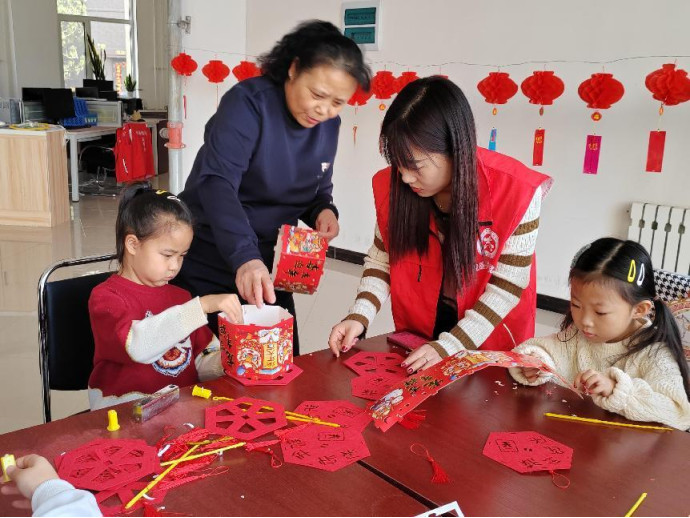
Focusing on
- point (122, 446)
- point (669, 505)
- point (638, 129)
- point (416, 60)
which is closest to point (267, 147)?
point (122, 446)

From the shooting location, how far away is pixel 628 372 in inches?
48.8

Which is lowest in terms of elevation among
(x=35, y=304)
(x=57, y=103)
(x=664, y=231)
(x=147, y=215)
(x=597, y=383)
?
(x=35, y=304)

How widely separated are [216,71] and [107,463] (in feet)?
14.7

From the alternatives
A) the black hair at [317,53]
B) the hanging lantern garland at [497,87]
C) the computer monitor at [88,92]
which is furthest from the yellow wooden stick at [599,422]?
the computer monitor at [88,92]

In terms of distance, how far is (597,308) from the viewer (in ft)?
4.07

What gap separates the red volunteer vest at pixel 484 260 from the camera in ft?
4.49

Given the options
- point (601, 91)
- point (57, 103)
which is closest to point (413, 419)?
point (601, 91)

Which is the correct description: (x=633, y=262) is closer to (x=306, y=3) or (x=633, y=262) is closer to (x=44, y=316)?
(x=44, y=316)

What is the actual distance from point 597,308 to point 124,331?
0.97 m

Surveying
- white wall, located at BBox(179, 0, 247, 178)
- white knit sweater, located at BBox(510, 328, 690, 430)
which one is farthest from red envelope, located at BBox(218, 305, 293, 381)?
white wall, located at BBox(179, 0, 247, 178)

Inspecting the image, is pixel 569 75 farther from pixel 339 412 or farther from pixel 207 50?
pixel 339 412

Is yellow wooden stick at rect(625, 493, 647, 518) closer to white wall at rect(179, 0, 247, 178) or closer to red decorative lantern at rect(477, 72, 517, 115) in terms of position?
red decorative lantern at rect(477, 72, 517, 115)

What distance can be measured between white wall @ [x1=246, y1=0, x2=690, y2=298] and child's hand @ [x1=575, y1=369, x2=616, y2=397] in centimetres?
268

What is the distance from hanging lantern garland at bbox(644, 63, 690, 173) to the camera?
299 centimetres
